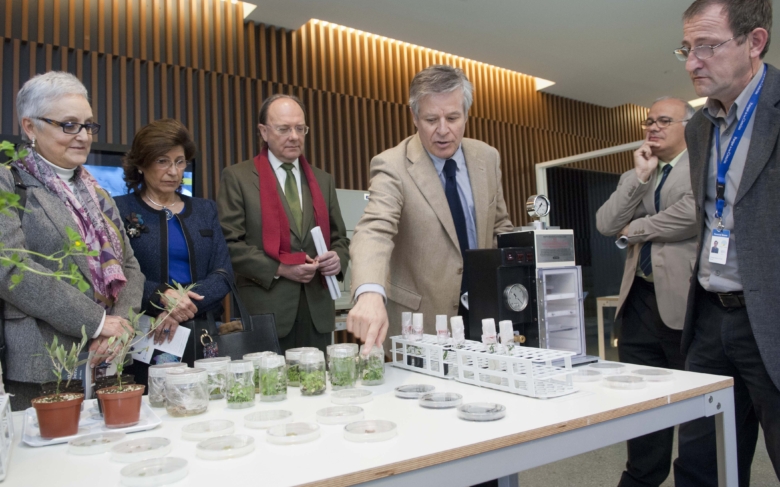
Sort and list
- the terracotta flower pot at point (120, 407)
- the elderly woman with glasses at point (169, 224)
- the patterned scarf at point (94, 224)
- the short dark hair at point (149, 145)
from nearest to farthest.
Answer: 1. the terracotta flower pot at point (120, 407)
2. the patterned scarf at point (94, 224)
3. the elderly woman with glasses at point (169, 224)
4. the short dark hair at point (149, 145)

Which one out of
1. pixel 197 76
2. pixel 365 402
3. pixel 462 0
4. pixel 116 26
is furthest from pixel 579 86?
pixel 365 402

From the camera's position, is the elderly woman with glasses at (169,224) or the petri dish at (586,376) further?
the elderly woman with glasses at (169,224)

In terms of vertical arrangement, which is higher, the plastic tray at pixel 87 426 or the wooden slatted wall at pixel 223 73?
the wooden slatted wall at pixel 223 73

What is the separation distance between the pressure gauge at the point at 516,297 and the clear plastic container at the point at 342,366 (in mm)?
527

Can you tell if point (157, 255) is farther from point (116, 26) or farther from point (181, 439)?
point (116, 26)

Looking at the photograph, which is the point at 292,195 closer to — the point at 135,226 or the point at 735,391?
the point at 135,226

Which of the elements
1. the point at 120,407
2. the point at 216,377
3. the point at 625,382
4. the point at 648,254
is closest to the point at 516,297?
the point at 625,382

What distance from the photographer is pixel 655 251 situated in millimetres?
2730

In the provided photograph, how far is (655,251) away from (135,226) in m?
2.36

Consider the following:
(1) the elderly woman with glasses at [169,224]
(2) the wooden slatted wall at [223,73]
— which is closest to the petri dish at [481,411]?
(1) the elderly woman with glasses at [169,224]

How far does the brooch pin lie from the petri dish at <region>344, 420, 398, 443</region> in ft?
5.77

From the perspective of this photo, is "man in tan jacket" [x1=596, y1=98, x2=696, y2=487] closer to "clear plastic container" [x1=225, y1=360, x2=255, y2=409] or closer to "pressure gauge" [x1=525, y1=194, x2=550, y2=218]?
"pressure gauge" [x1=525, y1=194, x2=550, y2=218]

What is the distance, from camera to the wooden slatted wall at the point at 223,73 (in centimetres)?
460

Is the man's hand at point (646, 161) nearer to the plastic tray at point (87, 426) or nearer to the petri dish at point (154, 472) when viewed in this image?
the plastic tray at point (87, 426)
